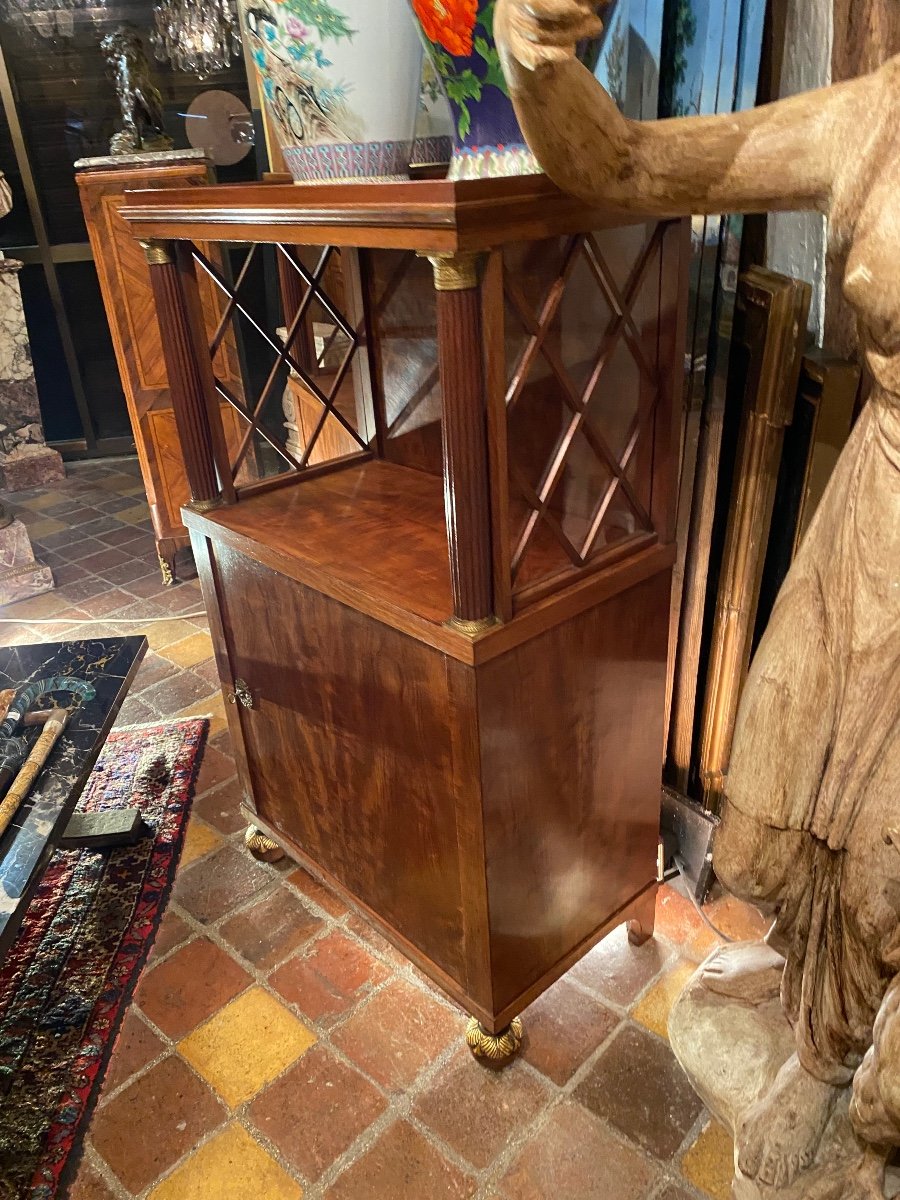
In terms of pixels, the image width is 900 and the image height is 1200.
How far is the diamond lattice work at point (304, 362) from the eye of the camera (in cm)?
175


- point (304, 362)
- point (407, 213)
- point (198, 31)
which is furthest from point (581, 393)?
point (198, 31)

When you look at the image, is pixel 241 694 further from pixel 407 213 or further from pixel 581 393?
pixel 407 213

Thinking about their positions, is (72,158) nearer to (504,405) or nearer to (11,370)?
(11,370)

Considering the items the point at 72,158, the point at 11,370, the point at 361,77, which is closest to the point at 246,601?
the point at 361,77

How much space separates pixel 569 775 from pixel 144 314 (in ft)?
8.64

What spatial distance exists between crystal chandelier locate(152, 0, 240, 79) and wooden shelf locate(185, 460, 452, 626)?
2.97m

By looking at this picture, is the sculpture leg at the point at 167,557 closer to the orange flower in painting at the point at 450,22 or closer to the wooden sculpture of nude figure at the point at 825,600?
the orange flower in painting at the point at 450,22

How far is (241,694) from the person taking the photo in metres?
1.87

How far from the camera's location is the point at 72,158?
4.77m

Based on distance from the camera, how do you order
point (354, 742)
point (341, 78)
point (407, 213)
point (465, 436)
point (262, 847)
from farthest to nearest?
point (262, 847) < point (354, 742) < point (341, 78) < point (465, 436) < point (407, 213)

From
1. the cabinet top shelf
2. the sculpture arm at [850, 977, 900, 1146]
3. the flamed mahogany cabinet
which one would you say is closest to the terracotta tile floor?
the flamed mahogany cabinet

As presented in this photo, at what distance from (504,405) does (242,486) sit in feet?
2.76

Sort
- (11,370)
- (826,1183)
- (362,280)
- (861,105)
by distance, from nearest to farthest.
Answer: (861,105)
(826,1183)
(362,280)
(11,370)

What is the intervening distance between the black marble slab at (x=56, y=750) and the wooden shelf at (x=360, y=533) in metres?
0.52
